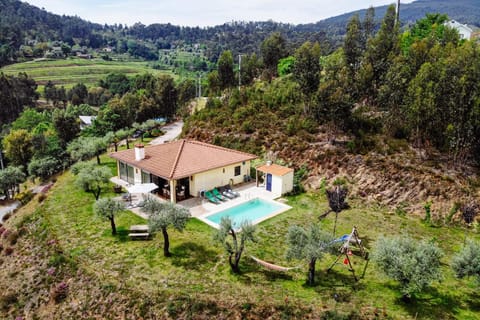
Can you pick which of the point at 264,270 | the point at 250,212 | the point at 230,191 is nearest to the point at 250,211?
the point at 250,212

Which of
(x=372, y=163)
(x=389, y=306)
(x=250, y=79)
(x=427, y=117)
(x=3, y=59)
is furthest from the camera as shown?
(x=3, y=59)

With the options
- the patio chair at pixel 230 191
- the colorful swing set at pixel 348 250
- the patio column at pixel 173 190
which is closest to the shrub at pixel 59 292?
the patio column at pixel 173 190

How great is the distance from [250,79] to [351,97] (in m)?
22.0

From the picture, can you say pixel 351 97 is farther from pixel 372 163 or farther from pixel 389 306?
pixel 389 306

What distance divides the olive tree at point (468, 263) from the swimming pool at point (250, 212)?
892 centimetres

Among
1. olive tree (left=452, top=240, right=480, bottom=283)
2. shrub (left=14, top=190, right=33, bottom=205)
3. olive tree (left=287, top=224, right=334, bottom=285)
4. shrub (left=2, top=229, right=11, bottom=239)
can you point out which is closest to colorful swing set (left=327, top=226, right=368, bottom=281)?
olive tree (left=287, top=224, right=334, bottom=285)

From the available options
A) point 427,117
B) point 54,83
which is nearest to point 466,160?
point 427,117

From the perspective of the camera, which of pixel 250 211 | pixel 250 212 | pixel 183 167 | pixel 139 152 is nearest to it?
pixel 250 212

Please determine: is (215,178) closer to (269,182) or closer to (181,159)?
(181,159)

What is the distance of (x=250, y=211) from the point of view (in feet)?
62.9

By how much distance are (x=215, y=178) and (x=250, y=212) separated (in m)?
3.68

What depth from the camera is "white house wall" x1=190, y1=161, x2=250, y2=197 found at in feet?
67.7

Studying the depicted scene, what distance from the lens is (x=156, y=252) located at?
14555 mm

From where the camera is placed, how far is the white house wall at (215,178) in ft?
67.7
